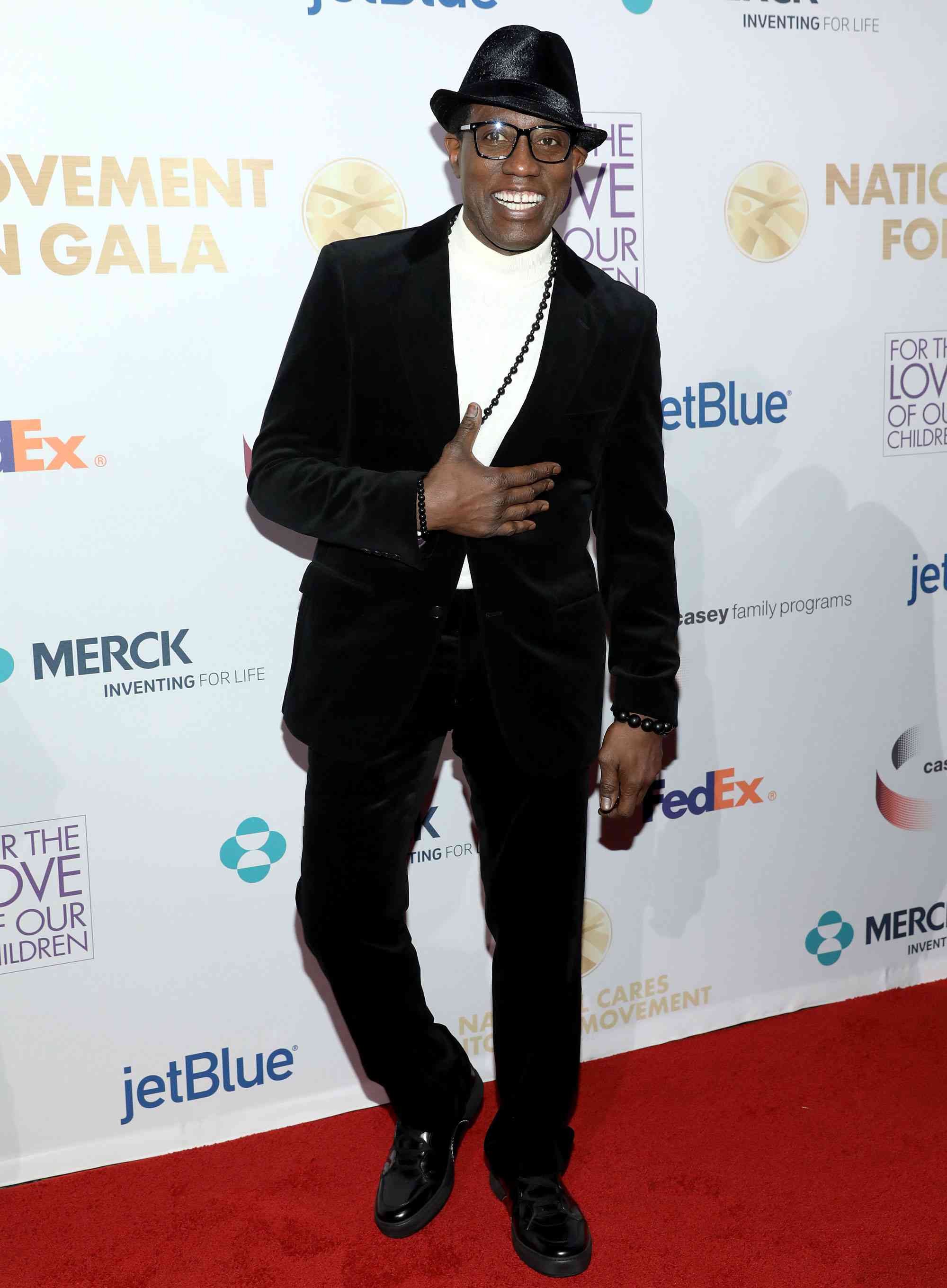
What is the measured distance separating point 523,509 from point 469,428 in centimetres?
14

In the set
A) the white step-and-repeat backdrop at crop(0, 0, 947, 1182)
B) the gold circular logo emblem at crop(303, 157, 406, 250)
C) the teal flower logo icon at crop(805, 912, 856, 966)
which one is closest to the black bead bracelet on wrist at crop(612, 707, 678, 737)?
the white step-and-repeat backdrop at crop(0, 0, 947, 1182)

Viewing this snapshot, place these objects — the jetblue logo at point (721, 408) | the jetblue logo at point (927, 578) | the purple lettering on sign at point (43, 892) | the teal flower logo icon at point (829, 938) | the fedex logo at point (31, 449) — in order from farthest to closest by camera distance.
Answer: the teal flower logo icon at point (829, 938) < the jetblue logo at point (927, 578) < the jetblue logo at point (721, 408) < the purple lettering on sign at point (43, 892) < the fedex logo at point (31, 449)

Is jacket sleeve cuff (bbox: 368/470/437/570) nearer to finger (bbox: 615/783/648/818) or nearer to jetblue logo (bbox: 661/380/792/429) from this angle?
finger (bbox: 615/783/648/818)

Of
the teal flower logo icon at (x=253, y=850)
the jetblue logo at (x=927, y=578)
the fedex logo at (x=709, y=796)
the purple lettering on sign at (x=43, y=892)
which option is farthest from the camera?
the jetblue logo at (x=927, y=578)

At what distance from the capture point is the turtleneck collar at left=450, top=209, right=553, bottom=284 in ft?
6.08

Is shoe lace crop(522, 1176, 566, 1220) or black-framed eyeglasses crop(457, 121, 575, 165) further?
shoe lace crop(522, 1176, 566, 1220)

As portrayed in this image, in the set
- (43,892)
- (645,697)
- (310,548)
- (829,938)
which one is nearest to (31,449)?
(310,548)

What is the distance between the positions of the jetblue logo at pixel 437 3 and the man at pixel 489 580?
1.64ft

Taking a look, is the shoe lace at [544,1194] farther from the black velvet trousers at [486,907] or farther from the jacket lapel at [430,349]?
the jacket lapel at [430,349]

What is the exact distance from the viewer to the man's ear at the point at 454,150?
184 cm

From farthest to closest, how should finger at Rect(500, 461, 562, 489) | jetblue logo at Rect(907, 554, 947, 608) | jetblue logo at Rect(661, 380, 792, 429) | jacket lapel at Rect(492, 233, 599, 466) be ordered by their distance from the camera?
1. jetblue logo at Rect(907, 554, 947, 608)
2. jetblue logo at Rect(661, 380, 792, 429)
3. jacket lapel at Rect(492, 233, 599, 466)
4. finger at Rect(500, 461, 562, 489)

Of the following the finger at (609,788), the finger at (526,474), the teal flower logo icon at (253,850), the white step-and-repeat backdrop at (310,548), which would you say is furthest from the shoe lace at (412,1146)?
the finger at (526,474)

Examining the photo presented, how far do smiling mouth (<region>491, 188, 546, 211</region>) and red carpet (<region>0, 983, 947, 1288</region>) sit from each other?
1.73 m

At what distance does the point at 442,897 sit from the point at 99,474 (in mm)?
1121
